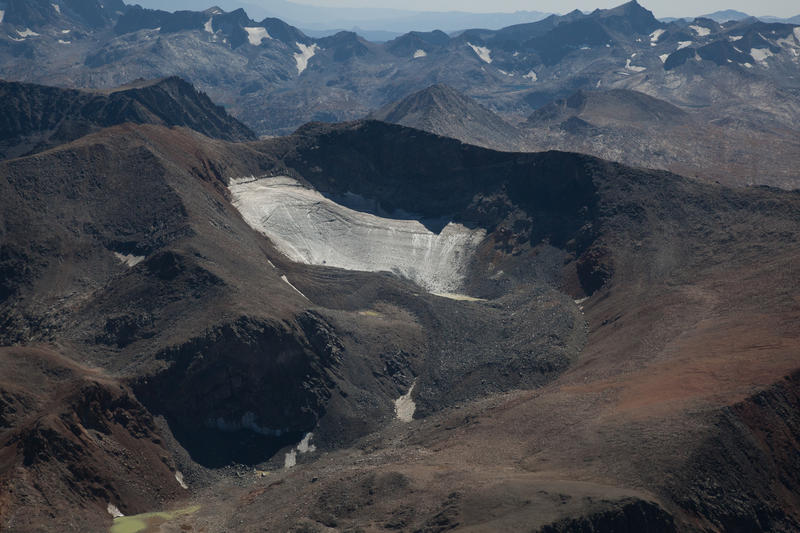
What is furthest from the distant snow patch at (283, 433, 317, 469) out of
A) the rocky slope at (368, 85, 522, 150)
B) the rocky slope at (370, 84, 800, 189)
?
the rocky slope at (368, 85, 522, 150)

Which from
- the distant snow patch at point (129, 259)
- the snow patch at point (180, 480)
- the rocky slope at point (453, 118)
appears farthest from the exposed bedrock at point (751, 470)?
the rocky slope at point (453, 118)

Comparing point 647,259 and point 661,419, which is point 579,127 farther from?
point 661,419

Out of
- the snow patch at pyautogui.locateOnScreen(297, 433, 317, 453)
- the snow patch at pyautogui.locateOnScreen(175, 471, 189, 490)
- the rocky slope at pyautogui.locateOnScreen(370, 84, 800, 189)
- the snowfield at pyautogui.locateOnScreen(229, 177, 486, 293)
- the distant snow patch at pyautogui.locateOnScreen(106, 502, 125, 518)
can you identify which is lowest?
the snow patch at pyautogui.locateOnScreen(297, 433, 317, 453)

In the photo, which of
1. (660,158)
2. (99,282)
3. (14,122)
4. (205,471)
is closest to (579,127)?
(660,158)

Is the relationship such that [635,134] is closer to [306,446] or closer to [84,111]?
[84,111]

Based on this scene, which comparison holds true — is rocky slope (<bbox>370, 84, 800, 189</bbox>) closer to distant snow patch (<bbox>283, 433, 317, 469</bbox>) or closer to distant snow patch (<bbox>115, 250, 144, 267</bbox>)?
distant snow patch (<bbox>115, 250, 144, 267</bbox>)

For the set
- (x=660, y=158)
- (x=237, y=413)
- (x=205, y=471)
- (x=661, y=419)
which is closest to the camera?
(x=661, y=419)
